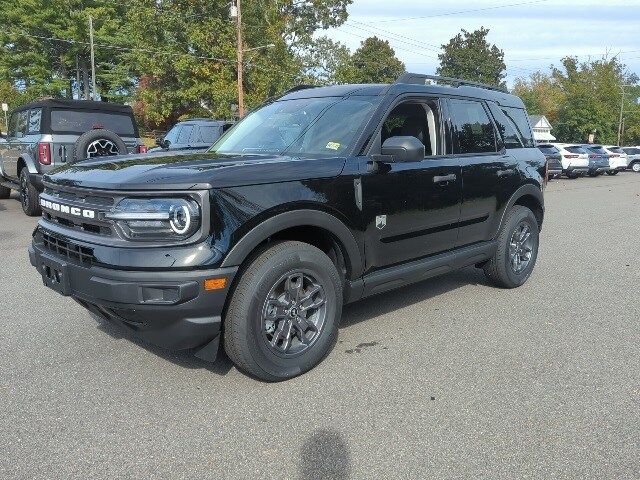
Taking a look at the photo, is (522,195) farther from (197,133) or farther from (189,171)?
(197,133)

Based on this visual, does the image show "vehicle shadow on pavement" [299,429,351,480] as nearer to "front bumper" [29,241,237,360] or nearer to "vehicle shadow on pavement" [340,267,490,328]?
"front bumper" [29,241,237,360]

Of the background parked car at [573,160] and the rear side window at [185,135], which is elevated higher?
the rear side window at [185,135]

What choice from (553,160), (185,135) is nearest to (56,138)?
(185,135)

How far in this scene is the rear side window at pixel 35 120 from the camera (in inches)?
390

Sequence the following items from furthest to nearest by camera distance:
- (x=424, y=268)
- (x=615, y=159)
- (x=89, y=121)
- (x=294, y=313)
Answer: (x=615, y=159) < (x=89, y=121) < (x=424, y=268) < (x=294, y=313)

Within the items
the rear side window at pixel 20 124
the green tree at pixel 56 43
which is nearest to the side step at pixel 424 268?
the rear side window at pixel 20 124

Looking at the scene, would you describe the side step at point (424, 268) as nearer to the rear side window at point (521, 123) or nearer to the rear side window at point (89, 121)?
the rear side window at point (521, 123)

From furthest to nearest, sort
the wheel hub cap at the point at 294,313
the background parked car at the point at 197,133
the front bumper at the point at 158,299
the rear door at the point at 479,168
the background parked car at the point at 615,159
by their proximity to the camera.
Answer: the background parked car at the point at 615,159 < the background parked car at the point at 197,133 < the rear door at the point at 479,168 < the wheel hub cap at the point at 294,313 < the front bumper at the point at 158,299

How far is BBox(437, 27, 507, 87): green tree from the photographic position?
8044 centimetres

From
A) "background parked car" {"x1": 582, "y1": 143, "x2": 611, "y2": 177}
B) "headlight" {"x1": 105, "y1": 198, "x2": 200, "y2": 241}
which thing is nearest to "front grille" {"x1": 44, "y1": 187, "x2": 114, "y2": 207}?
"headlight" {"x1": 105, "y1": 198, "x2": 200, "y2": 241}

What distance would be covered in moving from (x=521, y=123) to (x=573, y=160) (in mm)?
24776

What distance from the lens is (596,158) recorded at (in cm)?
2970

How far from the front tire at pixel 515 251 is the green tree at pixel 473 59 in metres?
78.4

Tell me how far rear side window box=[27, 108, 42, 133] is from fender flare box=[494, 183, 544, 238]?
8.17 metres
